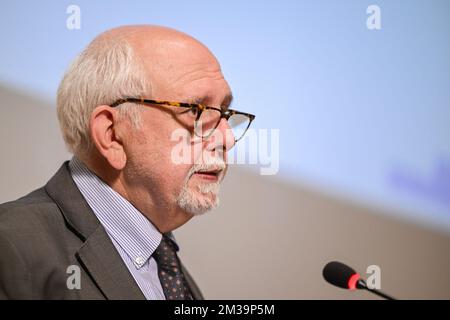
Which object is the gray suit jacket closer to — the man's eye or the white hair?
the white hair

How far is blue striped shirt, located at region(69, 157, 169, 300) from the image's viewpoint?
111 centimetres

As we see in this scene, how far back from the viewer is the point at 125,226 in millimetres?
1123

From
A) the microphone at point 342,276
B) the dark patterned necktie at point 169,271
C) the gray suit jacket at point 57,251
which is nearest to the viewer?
the gray suit jacket at point 57,251

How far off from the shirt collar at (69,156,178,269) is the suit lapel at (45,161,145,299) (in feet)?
0.11

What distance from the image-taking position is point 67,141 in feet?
3.95

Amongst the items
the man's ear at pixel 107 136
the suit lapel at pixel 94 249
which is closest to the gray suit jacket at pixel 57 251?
the suit lapel at pixel 94 249

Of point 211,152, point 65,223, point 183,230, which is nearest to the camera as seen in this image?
point 65,223

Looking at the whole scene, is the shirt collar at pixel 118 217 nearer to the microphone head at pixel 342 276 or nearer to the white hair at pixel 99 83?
the white hair at pixel 99 83

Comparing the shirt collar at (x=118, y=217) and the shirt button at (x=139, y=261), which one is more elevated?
the shirt collar at (x=118, y=217)

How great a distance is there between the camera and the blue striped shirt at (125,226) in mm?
1106

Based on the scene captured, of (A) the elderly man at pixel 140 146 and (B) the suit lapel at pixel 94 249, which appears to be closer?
(B) the suit lapel at pixel 94 249
